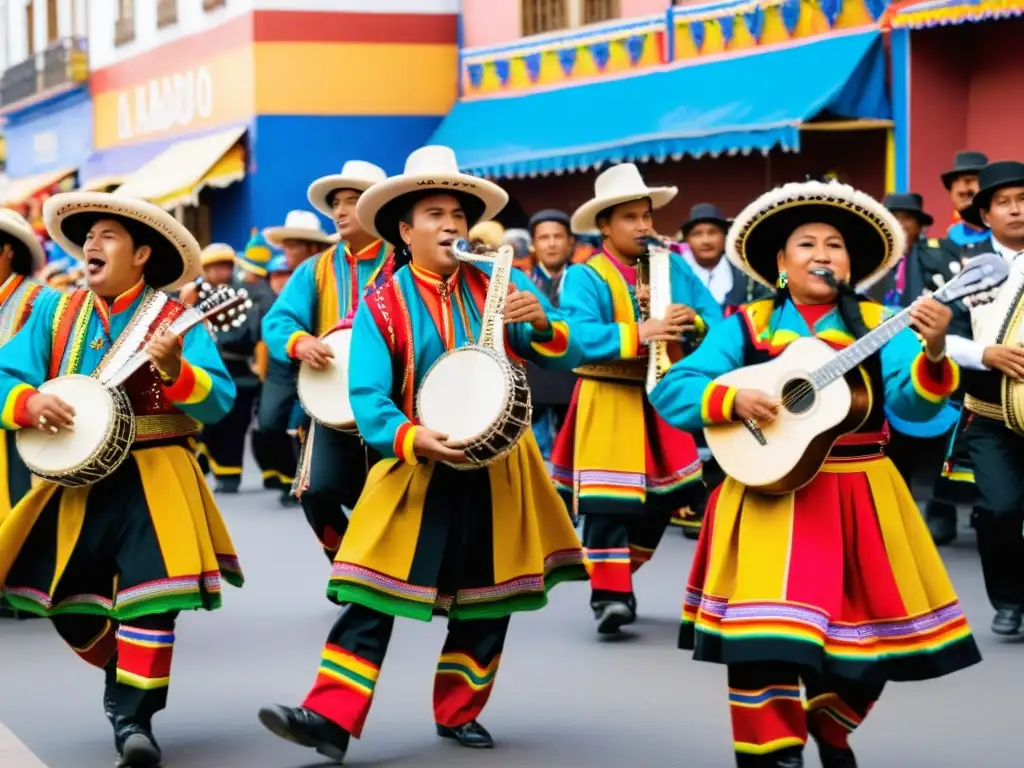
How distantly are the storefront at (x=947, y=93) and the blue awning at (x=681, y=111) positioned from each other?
15.7 inches

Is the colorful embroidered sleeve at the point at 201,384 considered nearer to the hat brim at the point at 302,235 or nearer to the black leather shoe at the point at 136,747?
the black leather shoe at the point at 136,747

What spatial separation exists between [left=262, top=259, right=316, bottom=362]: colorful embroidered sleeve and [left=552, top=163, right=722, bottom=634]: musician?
1.19 metres

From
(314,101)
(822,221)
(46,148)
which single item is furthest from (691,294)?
(46,148)

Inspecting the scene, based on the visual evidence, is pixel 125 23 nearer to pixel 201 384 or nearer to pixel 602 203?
pixel 602 203

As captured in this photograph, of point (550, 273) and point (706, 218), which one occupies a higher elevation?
point (706, 218)

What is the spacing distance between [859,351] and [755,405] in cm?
32

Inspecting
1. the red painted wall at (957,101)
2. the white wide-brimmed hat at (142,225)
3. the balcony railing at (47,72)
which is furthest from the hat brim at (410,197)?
the balcony railing at (47,72)

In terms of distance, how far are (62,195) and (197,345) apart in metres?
0.68

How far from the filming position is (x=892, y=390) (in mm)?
5875

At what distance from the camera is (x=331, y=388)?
8.81 metres

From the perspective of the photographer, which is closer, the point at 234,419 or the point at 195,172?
the point at 234,419

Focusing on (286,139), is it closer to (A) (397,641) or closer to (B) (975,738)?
(A) (397,641)

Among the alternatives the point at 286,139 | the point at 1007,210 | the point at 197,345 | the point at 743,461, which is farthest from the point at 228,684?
the point at 286,139

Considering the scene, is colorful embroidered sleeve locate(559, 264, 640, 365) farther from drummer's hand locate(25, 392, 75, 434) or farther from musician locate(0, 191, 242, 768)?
drummer's hand locate(25, 392, 75, 434)
